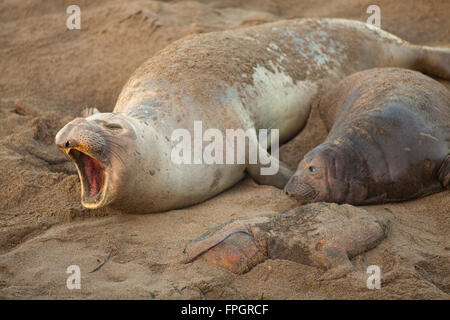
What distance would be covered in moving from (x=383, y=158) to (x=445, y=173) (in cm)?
41

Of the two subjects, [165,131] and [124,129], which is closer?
[124,129]

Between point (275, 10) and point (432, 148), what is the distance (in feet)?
13.3

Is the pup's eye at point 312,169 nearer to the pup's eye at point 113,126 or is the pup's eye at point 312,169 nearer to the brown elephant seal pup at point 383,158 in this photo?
the brown elephant seal pup at point 383,158

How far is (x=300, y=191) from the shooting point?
3.58 m

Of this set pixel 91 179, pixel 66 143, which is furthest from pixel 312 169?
pixel 66 143

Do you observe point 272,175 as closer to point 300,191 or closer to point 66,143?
point 300,191

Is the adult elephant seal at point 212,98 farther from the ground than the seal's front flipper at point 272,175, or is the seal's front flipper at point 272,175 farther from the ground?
the adult elephant seal at point 212,98

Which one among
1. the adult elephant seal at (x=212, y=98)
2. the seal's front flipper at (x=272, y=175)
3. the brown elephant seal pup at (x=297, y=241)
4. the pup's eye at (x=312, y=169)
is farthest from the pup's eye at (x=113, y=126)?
the pup's eye at (x=312, y=169)

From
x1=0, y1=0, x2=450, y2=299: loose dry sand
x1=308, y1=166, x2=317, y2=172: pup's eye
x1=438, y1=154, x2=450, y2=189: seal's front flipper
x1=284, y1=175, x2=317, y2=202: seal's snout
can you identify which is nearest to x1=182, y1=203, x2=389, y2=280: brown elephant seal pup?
x1=0, y1=0, x2=450, y2=299: loose dry sand

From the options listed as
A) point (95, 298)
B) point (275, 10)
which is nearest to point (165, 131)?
point (95, 298)

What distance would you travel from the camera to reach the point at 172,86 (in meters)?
3.99

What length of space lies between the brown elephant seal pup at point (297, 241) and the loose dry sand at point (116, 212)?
0.06 meters

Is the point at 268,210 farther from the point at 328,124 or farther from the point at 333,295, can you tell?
the point at 328,124

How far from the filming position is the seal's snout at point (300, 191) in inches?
140
